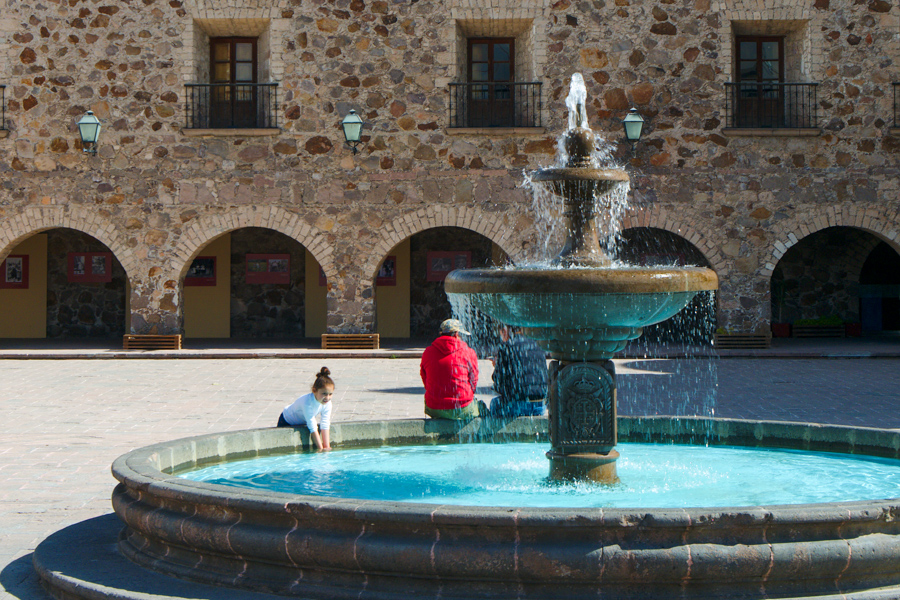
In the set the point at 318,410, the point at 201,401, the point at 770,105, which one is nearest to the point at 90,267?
the point at 201,401

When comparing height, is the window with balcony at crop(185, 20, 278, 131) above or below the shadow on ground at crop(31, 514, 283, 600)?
above

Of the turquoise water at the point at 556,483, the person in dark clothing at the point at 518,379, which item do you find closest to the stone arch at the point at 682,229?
the person in dark clothing at the point at 518,379

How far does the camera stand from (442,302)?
19.4 m

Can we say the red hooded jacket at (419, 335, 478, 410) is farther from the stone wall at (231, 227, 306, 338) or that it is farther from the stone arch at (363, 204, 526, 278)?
the stone wall at (231, 227, 306, 338)

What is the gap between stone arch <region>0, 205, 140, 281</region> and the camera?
53.8 ft

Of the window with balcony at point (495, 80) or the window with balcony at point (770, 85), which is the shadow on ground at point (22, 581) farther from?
the window with balcony at point (770, 85)

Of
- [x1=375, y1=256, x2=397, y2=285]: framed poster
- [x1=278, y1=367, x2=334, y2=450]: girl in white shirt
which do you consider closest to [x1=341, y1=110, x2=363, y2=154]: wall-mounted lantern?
[x1=375, y1=256, x2=397, y2=285]: framed poster

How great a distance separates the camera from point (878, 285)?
1939cm

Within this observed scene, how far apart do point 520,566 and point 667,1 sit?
566 inches

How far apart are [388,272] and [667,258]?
531cm

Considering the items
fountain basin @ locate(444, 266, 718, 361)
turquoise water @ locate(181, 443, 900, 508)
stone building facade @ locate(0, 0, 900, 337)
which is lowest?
turquoise water @ locate(181, 443, 900, 508)

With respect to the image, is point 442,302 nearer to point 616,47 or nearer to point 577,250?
point 616,47

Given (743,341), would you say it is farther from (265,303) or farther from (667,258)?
(265,303)

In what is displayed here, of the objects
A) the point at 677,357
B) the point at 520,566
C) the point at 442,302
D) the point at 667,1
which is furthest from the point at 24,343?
the point at 520,566
